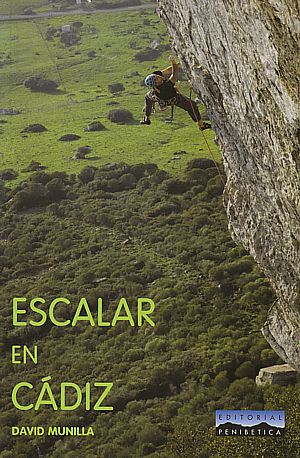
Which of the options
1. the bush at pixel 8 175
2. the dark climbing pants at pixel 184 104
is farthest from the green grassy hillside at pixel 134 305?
the dark climbing pants at pixel 184 104

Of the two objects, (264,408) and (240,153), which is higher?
(240,153)

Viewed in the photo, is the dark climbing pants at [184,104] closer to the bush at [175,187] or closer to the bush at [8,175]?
the bush at [175,187]

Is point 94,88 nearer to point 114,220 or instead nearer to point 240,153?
point 114,220

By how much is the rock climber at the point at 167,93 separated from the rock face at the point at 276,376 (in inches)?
257

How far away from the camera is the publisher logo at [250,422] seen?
10822mm

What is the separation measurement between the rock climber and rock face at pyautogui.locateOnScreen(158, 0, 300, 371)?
0.29m

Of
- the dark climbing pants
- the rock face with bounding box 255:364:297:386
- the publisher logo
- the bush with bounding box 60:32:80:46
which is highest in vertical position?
the dark climbing pants

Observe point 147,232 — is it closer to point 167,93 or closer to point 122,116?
point 122,116

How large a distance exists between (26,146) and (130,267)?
5.47 m

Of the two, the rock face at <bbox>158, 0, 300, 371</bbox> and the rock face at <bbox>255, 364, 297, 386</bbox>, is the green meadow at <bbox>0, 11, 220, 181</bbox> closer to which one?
Answer: the rock face at <bbox>255, 364, 297, 386</bbox>

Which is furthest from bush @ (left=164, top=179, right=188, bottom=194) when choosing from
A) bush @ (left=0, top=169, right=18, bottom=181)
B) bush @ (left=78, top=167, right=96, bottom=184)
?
bush @ (left=0, top=169, right=18, bottom=181)

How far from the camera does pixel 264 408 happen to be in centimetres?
1112

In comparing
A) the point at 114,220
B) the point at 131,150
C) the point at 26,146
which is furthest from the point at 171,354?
the point at 26,146

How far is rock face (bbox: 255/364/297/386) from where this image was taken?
1108cm
